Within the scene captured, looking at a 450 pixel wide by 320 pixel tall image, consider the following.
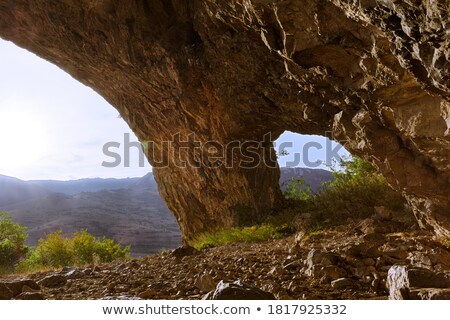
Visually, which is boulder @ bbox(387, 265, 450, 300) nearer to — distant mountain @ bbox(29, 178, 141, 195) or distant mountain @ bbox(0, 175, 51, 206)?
distant mountain @ bbox(0, 175, 51, 206)

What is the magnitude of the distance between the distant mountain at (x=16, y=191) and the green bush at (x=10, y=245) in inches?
1551

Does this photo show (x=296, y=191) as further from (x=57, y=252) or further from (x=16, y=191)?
(x=16, y=191)

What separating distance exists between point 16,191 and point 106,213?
2790cm

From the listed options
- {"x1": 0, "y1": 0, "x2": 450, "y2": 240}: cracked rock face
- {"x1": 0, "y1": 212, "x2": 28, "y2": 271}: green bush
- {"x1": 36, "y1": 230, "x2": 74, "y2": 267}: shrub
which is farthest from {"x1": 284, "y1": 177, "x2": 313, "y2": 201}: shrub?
{"x1": 0, "y1": 212, "x2": 28, "y2": 271}: green bush

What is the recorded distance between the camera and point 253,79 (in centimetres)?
802

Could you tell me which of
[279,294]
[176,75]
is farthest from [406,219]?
[176,75]

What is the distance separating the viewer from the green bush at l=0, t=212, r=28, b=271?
1920 centimetres

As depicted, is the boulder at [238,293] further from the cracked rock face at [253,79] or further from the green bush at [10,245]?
A: the green bush at [10,245]

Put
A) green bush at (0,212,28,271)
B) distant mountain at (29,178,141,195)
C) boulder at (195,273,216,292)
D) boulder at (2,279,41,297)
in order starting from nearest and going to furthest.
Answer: boulder at (195,273,216,292) → boulder at (2,279,41,297) → green bush at (0,212,28,271) → distant mountain at (29,178,141,195)

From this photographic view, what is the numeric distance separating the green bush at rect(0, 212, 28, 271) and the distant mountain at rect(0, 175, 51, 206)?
39394 mm

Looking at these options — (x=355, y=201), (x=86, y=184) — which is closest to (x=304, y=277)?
(x=355, y=201)

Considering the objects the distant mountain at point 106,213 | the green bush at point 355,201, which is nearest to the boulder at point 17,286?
the green bush at point 355,201

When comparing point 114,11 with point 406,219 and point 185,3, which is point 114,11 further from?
point 406,219
